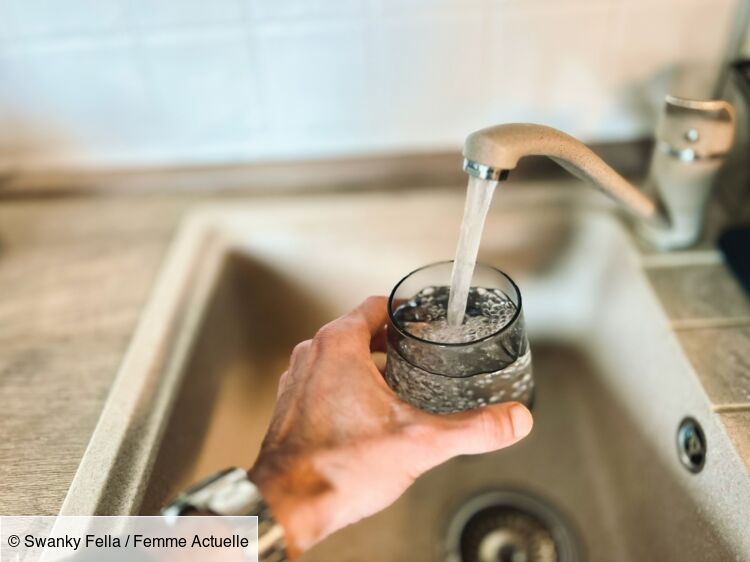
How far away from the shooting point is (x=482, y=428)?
41 centimetres

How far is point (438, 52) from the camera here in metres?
0.66

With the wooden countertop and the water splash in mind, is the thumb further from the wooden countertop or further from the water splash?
the wooden countertop

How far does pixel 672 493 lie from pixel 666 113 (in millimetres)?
342

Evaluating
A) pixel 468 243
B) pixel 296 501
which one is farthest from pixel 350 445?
pixel 468 243

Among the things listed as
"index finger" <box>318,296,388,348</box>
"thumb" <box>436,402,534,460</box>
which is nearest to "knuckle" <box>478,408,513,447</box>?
"thumb" <box>436,402,534,460</box>

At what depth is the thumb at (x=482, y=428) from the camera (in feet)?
1.33

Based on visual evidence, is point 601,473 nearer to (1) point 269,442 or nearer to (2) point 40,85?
(1) point 269,442

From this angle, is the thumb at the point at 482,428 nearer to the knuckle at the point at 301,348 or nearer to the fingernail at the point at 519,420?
the fingernail at the point at 519,420

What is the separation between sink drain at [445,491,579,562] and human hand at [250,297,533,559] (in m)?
0.25

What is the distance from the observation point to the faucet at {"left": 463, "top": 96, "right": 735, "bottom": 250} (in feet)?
1.32

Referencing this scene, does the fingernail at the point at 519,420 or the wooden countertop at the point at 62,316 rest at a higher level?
the fingernail at the point at 519,420

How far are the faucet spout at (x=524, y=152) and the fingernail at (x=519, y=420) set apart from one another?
0.16 metres

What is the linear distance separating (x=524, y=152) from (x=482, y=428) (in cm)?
19

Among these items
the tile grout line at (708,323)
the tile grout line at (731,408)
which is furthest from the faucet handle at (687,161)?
the tile grout line at (731,408)
